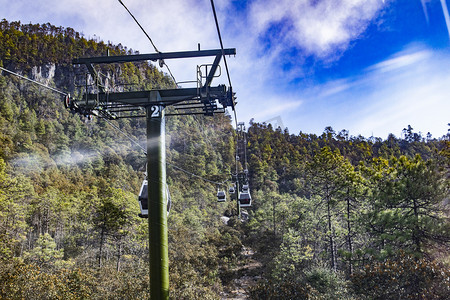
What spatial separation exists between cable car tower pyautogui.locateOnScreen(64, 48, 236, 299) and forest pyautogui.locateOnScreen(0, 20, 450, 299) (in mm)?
502

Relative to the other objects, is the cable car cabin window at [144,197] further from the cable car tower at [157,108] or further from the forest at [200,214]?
the forest at [200,214]

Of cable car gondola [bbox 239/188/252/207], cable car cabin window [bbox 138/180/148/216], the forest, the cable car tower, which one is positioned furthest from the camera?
cable car gondola [bbox 239/188/252/207]

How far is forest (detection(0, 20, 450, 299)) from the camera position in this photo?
12953mm


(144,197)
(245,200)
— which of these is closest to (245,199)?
(245,200)

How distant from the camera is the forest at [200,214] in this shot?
510 inches

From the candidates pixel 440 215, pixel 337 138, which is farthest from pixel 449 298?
pixel 337 138

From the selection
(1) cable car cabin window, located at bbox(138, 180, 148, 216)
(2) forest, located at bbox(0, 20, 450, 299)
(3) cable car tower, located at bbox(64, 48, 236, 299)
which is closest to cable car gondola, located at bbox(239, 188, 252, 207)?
(2) forest, located at bbox(0, 20, 450, 299)

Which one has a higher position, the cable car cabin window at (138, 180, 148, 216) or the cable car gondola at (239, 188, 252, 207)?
the cable car gondola at (239, 188, 252, 207)

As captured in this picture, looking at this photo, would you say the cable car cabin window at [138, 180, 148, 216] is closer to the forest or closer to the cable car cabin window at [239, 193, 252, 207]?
A: the forest

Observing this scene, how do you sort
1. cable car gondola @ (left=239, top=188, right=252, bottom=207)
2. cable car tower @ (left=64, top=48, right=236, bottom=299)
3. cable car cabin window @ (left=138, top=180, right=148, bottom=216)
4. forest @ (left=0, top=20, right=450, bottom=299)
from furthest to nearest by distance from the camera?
cable car gondola @ (left=239, top=188, right=252, bottom=207) < forest @ (left=0, top=20, right=450, bottom=299) < cable car cabin window @ (left=138, top=180, right=148, bottom=216) < cable car tower @ (left=64, top=48, right=236, bottom=299)

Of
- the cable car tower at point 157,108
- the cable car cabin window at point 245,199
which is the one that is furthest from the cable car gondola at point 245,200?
the cable car tower at point 157,108

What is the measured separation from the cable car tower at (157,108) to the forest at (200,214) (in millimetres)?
502

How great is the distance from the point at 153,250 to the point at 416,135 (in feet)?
359

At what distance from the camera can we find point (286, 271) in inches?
895
